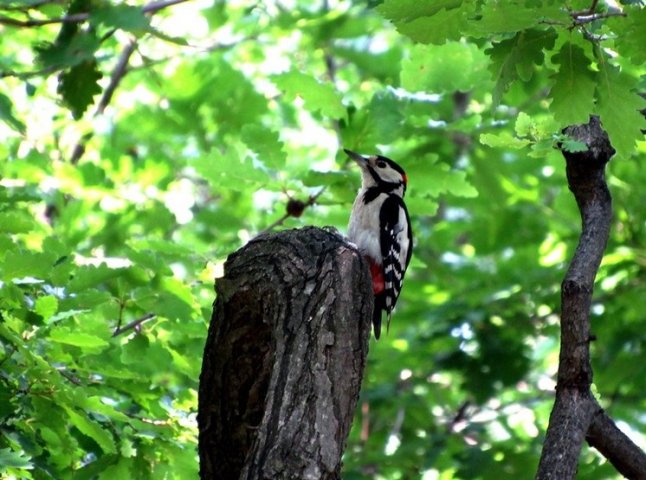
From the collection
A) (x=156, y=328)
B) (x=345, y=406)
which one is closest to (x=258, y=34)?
(x=156, y=328)

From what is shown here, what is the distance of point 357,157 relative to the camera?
6.17 meters

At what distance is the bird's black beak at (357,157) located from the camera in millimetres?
5904

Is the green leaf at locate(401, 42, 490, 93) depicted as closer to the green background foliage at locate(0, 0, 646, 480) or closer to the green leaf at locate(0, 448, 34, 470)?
the green background foliage at locate(0, 0, 646, 480)

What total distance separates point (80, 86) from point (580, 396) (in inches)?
81.9

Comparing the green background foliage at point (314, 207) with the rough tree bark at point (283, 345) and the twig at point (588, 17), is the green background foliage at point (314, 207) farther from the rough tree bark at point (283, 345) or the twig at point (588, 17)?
the rough tree bark at point (283, 345)

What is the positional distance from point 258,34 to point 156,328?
5.52 m

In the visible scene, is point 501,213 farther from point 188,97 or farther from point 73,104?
point 73,104

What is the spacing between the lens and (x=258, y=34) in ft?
32.9

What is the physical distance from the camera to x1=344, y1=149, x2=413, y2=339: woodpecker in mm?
6695

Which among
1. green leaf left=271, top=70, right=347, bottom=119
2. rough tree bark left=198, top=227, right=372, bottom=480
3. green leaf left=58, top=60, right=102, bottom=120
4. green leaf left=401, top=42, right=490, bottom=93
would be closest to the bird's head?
green leaf left=401, top=42, right=490, bottom=93

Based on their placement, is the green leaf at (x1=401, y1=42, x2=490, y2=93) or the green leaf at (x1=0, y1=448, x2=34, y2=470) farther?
the green leaf at (x1=401, y1=42, x2=490, y2=93)

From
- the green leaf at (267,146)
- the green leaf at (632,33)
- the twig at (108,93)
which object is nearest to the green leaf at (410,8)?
the green leaf at (632,33)

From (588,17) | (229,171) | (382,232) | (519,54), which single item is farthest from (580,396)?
(382,232)

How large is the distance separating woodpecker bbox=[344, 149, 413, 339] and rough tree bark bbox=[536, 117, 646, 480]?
271cm
